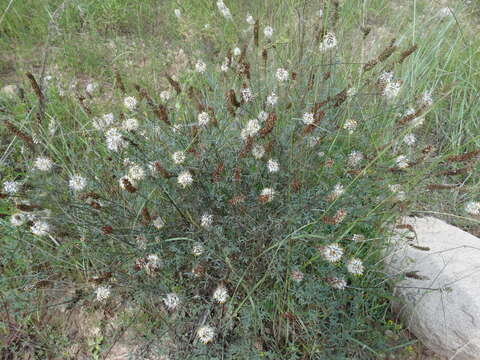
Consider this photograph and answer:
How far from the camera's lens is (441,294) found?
161cm

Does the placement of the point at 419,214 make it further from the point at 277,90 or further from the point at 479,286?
the point at 277,90

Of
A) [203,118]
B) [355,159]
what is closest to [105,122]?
[203,118]

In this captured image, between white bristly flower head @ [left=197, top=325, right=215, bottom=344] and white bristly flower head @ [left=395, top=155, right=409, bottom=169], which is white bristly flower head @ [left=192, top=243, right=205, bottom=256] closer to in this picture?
white bristly flower head @ [left=197, top=325, right=215, bottom=344]

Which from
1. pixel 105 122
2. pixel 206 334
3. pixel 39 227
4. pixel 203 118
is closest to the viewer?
pixel 206 334

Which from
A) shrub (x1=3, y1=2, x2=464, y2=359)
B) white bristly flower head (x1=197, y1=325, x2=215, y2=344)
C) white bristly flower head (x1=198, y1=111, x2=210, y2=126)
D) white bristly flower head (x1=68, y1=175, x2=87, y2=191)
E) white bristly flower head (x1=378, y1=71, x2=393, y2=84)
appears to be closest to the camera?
white bristly flower head (x1=197, y1=325, x2=215, y2=344)

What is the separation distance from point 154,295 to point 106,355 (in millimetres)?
387

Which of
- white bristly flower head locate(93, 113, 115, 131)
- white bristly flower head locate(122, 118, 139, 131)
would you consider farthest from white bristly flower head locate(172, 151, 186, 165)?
white bristly flower head locate(93, 113, 115, 131)

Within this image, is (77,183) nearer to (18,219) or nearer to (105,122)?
(18,219)

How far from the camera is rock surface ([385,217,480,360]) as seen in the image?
1.61m

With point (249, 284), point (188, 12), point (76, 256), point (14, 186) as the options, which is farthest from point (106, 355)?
point (188, 12)

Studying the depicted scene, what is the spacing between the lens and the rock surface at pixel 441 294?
1.61m

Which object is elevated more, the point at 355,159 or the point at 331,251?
the point at 355,159

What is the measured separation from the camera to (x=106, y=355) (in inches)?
67.5

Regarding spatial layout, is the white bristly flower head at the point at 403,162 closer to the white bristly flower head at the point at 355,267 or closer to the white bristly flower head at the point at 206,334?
the white bristly flower head at the point at 355,267
